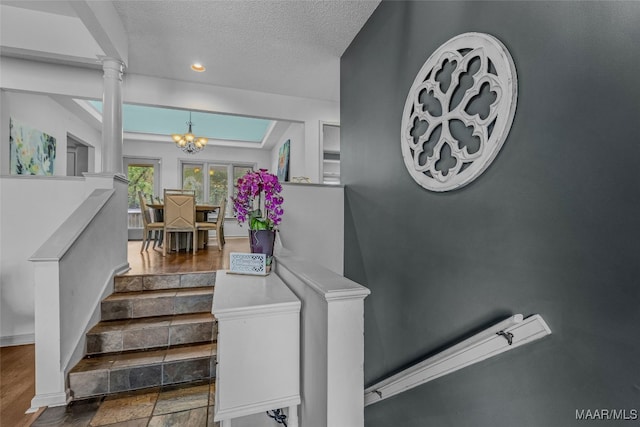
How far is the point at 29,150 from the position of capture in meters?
3.72

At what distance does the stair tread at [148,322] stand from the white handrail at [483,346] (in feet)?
5.76

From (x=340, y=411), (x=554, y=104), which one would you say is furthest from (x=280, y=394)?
(x=554, y=104)

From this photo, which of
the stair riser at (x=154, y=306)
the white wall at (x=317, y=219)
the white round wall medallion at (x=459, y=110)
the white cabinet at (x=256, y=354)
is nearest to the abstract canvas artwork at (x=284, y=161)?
the white wall at (x=317, y=219)

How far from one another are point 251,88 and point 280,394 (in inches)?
153

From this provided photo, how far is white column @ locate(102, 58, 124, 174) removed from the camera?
285 centimetres

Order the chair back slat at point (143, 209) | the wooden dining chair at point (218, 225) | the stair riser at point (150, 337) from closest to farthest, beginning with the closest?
1. the stair riser at point (150, 337)
2. the chair back slat at point (143, 209)
3. the wooden dining chair at point (218, 225)

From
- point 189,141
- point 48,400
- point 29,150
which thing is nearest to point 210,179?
point 189,141

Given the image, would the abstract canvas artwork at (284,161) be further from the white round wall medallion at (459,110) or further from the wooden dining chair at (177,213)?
the white round wall medallion at (459,110)

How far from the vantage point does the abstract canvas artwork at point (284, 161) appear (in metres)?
5.76

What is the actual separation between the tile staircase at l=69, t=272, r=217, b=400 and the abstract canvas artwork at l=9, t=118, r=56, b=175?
2.30 metres

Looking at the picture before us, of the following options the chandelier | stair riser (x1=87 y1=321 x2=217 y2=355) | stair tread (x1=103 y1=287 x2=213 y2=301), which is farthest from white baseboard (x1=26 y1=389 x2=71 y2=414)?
the chandelier

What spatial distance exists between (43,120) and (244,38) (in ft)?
11.3

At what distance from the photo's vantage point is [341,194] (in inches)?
121

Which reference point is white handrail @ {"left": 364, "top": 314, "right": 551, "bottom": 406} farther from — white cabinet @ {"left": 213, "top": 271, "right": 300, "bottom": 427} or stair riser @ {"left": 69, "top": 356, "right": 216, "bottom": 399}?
stair riser @ {"left": 69, "top": 356, "right": 216, "bottom": 399}
